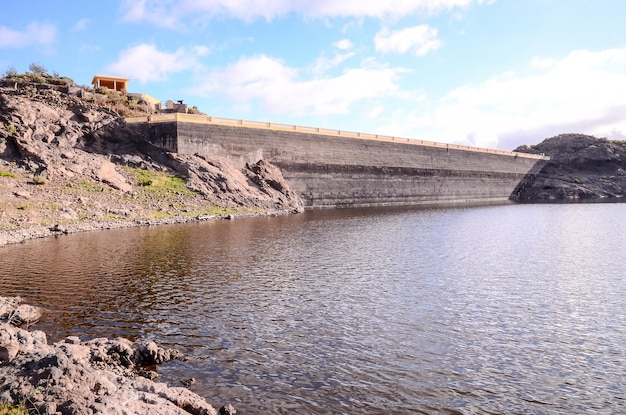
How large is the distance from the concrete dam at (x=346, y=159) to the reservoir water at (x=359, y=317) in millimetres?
31804

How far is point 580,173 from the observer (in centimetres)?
11475

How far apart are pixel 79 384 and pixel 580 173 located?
131947mm

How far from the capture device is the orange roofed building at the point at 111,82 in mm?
66650

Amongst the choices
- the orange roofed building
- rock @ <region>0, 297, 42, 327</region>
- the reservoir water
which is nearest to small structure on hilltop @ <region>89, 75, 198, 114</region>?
the orange roofed building

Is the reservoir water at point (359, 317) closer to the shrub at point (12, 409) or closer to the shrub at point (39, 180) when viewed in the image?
the shrub at point (12, 409)

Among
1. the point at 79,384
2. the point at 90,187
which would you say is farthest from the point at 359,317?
the point at 90,187

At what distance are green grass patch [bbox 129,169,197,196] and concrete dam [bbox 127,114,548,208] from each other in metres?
5.19

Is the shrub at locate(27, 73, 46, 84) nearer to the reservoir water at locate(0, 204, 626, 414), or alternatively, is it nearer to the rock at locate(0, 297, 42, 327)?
the reservoir water at locate(0, 204, 626, 414)

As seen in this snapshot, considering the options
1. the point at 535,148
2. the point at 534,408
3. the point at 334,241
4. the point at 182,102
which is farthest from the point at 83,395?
the point at 535,148

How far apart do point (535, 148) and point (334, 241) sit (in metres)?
119

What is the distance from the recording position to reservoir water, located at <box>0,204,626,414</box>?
30.1ft

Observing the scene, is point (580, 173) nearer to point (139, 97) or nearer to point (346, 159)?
point (346, 159)

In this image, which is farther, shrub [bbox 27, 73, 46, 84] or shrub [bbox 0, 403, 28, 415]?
shrub [bbox 27, 73, 46, 84]

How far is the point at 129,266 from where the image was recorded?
21625mm
